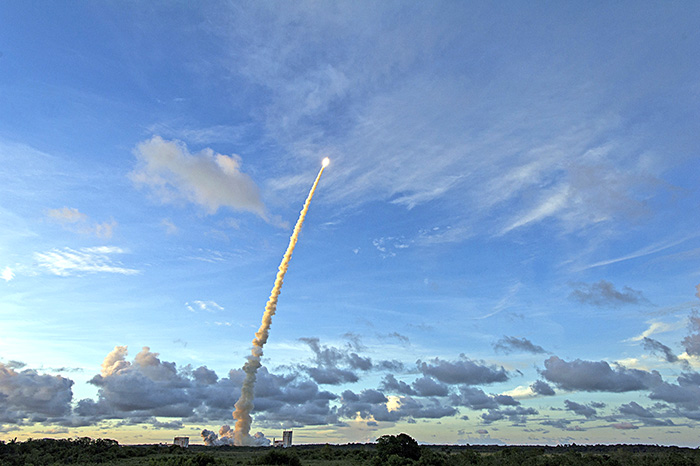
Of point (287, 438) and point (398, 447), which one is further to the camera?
point (287, 438)

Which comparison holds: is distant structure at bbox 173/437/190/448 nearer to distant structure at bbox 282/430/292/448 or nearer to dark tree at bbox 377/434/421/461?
distant structure at bbox 282/430/292/448

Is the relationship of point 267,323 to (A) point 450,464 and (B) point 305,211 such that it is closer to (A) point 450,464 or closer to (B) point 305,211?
(B) point 305,211

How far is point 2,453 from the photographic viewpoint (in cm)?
11100

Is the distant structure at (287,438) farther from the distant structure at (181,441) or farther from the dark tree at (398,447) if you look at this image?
the dark tree at (398,447)

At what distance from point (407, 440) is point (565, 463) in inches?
1178

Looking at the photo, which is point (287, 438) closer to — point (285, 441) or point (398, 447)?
point (285, 441)

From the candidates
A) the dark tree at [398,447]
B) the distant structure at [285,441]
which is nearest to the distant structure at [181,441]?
the distant structure at [285,441]

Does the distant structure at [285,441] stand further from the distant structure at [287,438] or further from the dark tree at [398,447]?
the dark tree at [398,447]

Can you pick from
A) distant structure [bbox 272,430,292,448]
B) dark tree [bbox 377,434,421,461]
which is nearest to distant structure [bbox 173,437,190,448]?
distant structure [bbox 272,430,292,448]

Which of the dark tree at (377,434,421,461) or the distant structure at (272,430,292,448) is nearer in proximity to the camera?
the dark tree at (377,434,421,461)

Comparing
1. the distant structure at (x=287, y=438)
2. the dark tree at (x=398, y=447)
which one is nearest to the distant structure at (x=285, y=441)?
the distant structure at (x=287, y=438)

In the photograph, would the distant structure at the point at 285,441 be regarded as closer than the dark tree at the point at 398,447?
No

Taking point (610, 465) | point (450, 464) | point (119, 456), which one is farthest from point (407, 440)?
point (119, 456)

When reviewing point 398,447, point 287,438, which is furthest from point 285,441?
point 398,447
